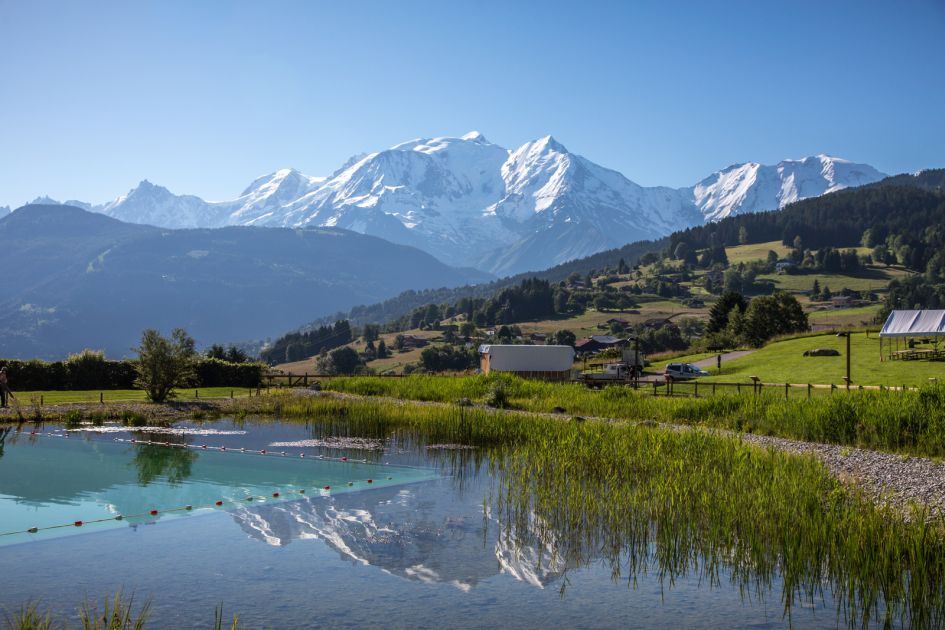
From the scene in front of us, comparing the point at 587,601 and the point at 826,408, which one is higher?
the point at 826,408

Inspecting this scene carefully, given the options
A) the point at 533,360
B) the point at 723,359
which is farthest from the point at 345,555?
the point at 533,360

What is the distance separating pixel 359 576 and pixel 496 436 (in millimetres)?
17559

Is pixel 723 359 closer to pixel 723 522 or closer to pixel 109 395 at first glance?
pixel 109 395

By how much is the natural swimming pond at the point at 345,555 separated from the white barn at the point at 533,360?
5150cm

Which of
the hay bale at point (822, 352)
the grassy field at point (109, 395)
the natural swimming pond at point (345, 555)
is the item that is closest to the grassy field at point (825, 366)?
the hay bale at point (822, 352)

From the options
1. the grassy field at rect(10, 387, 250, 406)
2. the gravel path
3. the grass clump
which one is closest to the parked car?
the gravel path

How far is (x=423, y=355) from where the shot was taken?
142 m

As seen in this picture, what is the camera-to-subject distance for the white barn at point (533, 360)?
76.8 meters

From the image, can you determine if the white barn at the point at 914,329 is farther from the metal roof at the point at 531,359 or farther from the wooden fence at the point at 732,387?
the metal roof at the point at 531,359

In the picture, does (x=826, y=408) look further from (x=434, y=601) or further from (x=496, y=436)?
(x=434, y=601)

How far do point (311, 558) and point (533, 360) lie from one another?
62.8 metres

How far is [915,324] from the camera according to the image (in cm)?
5628

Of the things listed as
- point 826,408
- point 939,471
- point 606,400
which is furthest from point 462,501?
point 606,400

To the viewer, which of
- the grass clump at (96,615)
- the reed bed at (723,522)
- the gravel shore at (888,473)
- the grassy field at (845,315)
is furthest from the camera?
the grassy field at (845,315)
